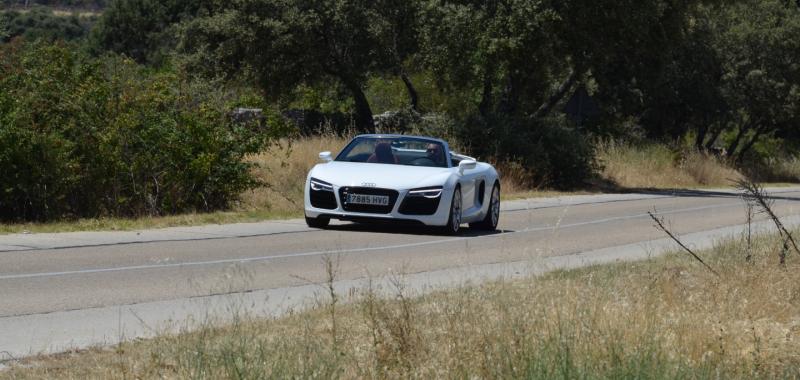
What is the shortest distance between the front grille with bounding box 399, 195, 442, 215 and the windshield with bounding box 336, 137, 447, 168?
3.75 ft

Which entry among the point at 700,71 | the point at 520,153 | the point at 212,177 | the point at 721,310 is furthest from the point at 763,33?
the point at 721,310

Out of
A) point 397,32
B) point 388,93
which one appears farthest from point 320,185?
point 388,93

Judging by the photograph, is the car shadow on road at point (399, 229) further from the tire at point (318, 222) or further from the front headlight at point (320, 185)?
the front headlight at point (320, 185)

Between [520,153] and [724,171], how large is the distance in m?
16.4

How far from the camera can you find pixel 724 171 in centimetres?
4694

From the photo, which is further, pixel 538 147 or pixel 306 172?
pixel 538 147

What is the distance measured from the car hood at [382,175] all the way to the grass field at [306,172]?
92.6 inches

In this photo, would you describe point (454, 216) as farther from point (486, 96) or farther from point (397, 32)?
point (397, 32)

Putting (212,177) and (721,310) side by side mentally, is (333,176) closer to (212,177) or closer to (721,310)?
(212,177)

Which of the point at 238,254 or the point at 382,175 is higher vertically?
the point at 382,175

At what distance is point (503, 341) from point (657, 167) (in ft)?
116

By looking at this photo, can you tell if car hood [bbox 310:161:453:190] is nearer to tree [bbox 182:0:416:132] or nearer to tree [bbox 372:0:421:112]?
tree [bbox 372:0:421:112]

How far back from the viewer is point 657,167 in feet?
137

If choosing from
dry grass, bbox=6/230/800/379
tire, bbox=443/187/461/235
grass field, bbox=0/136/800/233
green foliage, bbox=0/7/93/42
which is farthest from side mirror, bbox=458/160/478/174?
green foliage, bbox=0/7/93/42
